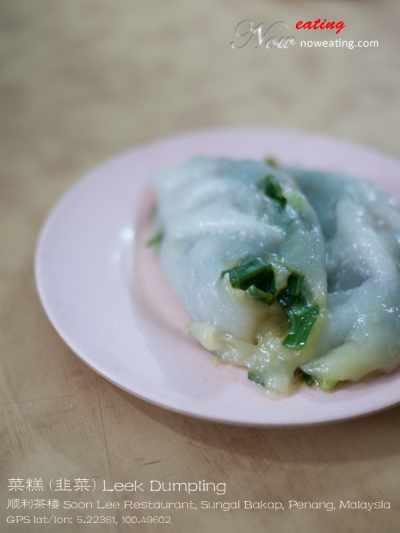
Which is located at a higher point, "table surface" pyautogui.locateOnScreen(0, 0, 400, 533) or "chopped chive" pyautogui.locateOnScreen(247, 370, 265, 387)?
"chopped chive" pyautogui.locateOnScreen(247, 370, 265, 387)

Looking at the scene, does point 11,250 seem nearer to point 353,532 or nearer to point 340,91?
point 353,532

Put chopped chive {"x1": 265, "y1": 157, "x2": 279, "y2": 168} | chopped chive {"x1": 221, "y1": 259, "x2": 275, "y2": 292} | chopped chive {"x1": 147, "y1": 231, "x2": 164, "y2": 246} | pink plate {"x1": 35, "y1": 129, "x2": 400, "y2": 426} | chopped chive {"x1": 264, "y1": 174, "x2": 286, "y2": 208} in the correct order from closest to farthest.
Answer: pink plate {"x1": 35, "y1": 129, "x2": 400, "y2": 426}, chopped chive {"x1": 221, "y1": 259, "x2": 275, "y2": 292}, chopped chive {"x1": 264, "y1": 174, "x2": 286, "y2": 208}, chopped chive {"x1": 147, "y1": 231, "x2": 164, "y2": 246}, chopped chive {"x1": 265, "y1": 157, "x2": 279, "y2": 168}

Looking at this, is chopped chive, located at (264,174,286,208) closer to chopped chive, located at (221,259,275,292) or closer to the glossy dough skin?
the glossy dough skin

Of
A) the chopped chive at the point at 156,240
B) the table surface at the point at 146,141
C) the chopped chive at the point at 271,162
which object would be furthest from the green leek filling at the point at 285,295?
the chopped chive at the point at 271,162

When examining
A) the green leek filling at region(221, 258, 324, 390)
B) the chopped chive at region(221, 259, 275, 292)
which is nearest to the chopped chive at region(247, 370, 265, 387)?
the green leek filling at region(221, 258, 324, 390)

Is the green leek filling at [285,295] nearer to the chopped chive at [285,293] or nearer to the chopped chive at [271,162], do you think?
the chopped chive at [285,293]

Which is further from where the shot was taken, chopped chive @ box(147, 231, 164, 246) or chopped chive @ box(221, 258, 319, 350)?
chopped chive @ box(147, 231, 164, 246)

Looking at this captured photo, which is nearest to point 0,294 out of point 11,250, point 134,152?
point 11,250
